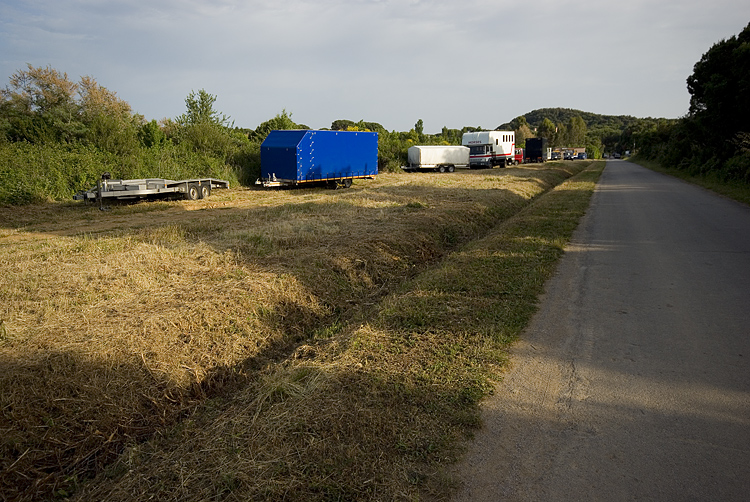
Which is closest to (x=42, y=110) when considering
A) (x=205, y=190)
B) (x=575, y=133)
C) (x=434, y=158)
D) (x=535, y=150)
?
(x=205, y=190)

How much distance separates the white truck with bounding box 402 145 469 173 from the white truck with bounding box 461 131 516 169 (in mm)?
3276

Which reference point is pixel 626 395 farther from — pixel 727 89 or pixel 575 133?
pixel 575 133

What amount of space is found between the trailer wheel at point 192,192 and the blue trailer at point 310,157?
465 cm

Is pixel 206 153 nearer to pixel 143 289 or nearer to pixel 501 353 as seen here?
pixel 143 289

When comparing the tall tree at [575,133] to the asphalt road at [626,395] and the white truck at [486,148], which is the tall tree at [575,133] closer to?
the white truck at [486,148]

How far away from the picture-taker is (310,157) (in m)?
24.5

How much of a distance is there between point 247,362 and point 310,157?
64.6 ft

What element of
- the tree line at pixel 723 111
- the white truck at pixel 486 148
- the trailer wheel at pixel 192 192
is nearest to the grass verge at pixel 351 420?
the trailer wheel at pixel 192 192

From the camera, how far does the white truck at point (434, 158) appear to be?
40500 millimetres

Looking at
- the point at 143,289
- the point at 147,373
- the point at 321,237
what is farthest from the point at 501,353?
the point at 321,237

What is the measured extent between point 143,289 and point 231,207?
11439 millimetres

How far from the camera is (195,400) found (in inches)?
201

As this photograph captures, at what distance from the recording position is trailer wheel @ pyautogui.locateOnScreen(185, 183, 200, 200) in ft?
65.3

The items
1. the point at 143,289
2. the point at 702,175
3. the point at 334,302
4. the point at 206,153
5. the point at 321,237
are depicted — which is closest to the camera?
the point at 143,289
